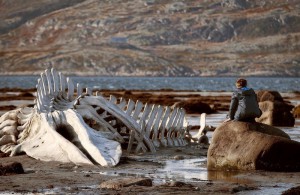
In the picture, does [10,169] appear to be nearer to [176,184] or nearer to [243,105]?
[176,184]

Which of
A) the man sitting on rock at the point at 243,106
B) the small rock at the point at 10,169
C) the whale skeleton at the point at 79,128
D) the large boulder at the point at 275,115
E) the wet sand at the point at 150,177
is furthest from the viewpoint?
the large boulder at the point at 275,115

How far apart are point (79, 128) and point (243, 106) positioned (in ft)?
10.1

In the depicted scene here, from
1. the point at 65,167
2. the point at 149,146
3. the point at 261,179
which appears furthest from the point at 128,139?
the point at 261,179

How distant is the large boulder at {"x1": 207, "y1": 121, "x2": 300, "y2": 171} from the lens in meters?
14.7

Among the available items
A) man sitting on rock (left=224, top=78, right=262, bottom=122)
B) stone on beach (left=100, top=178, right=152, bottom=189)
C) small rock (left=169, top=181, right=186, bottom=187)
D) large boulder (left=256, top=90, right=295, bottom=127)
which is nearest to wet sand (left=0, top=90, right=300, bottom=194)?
small rock (left=169, top=181, right=186, bottom=187)

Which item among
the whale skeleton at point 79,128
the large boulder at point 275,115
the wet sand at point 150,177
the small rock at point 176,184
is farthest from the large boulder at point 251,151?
the large boulder at point 275,115

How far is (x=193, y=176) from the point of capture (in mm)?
14312

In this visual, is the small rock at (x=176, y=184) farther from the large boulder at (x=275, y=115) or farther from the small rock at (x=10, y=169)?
the large boulder at (x=275, y=115)

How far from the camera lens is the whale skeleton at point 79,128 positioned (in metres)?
15.1

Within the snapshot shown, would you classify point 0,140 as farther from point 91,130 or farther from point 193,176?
point 193,176

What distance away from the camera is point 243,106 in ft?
51.4

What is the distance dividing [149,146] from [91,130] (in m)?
2.33

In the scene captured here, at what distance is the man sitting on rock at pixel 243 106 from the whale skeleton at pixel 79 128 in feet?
7.45

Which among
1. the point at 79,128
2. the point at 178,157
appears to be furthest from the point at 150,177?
the point at 178,157
